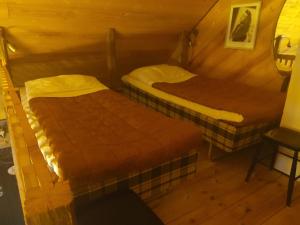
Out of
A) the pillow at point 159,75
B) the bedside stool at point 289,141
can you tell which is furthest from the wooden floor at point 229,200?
the pillow at point 159,75

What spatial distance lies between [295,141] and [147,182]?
1104 mm

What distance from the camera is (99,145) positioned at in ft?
4.55

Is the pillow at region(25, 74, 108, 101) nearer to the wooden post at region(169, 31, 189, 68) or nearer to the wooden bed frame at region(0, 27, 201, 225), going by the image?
the wooden bed frame at region(0, 27, 201, 225)

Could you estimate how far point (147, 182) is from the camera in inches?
59.2

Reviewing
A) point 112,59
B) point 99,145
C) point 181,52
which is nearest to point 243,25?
point 181,52

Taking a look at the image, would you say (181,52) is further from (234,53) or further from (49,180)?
(49,180)

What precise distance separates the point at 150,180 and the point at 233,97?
4.54ft

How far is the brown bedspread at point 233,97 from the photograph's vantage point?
2.04 metres

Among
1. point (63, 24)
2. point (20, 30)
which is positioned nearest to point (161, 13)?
point (63, 24)

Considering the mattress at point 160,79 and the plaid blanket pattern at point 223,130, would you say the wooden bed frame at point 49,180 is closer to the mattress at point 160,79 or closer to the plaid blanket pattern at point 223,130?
the plaid blanket pattern at point 223,130

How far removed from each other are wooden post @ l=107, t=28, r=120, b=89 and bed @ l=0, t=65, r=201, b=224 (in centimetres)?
102

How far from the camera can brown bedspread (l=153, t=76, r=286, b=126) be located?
6.68 feet

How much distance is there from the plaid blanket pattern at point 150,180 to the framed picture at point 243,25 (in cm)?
187

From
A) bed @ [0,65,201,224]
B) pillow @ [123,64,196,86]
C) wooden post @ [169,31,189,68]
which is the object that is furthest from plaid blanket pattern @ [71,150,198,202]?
wooden post @ [169,31,189,68]
